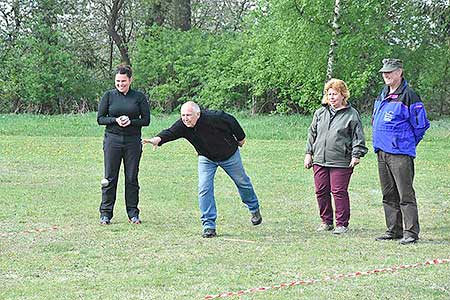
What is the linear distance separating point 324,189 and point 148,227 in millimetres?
1985

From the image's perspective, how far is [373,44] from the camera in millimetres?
27516

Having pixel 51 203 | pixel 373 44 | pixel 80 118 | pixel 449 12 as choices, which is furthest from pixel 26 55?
pixel 51 203

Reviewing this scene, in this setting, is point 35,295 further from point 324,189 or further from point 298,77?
point 298,77

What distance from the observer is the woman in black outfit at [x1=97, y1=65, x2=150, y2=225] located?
9.55 m

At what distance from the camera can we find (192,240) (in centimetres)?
858

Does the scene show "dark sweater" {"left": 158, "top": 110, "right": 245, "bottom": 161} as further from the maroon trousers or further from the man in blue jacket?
the man in blue jacket

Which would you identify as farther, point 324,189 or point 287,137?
point 287,137

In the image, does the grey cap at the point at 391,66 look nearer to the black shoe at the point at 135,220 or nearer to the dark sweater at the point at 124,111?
the dark sweater at the point at 124,111

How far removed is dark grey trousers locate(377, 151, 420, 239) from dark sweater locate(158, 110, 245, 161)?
160 cm

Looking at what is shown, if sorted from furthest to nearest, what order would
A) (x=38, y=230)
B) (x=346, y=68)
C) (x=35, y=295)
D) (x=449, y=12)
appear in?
1. (x=449, y=12)
2. (x=346, y=68)
3. (x=38, y=230)
4. (x=35, y=295)

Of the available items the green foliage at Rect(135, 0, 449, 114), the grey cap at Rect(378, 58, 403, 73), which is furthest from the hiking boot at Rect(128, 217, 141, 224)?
the green foliage at Rect(135, 0, 449, 114)

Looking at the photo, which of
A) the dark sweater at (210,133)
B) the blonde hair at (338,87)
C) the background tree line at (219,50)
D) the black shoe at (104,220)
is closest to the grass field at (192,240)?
the black shoe at (104,220)

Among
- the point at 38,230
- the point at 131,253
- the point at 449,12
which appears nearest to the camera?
the point at 131,253

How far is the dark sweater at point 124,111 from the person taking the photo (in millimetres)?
9539
